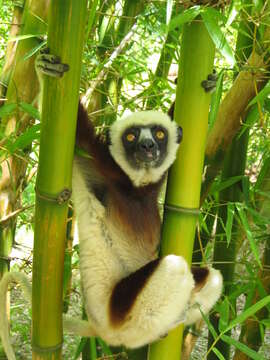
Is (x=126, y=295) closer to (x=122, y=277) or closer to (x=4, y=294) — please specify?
(x=122, y=277)

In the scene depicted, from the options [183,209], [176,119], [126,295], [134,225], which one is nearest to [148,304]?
[126,295]

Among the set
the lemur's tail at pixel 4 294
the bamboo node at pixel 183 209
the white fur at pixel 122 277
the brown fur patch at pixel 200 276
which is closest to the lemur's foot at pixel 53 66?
the bamboo node at pixel 183 209

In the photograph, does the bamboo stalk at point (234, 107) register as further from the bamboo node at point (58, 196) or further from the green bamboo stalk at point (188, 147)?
the bamboo node at point (58, 196)

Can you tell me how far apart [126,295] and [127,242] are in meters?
0.26

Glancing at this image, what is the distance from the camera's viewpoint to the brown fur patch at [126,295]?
1.73 m

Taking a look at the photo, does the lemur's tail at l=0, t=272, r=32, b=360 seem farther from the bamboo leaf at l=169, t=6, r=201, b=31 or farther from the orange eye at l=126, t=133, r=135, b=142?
the bamboo leaf at l=169, t=6, r=201, b=31

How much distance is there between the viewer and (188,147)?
137cm

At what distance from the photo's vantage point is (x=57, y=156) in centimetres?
117

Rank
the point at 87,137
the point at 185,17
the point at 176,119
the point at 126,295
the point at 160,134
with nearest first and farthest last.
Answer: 1. the point at 185,17
2. the point at 176,119
3. the point at 87,137
4. the point at 126,295
5. the point at 160,134

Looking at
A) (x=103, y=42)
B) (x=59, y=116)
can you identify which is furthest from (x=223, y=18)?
(x=103, y=42)

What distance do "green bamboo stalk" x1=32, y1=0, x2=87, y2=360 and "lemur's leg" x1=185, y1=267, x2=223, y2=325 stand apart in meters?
0.70

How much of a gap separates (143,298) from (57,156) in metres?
0.80

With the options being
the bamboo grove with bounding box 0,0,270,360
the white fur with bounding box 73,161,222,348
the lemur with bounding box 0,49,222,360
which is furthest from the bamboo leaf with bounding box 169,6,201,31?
the white fur with bounding box 73,161,222,348

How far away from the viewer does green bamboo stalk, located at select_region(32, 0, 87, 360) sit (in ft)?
3.56
